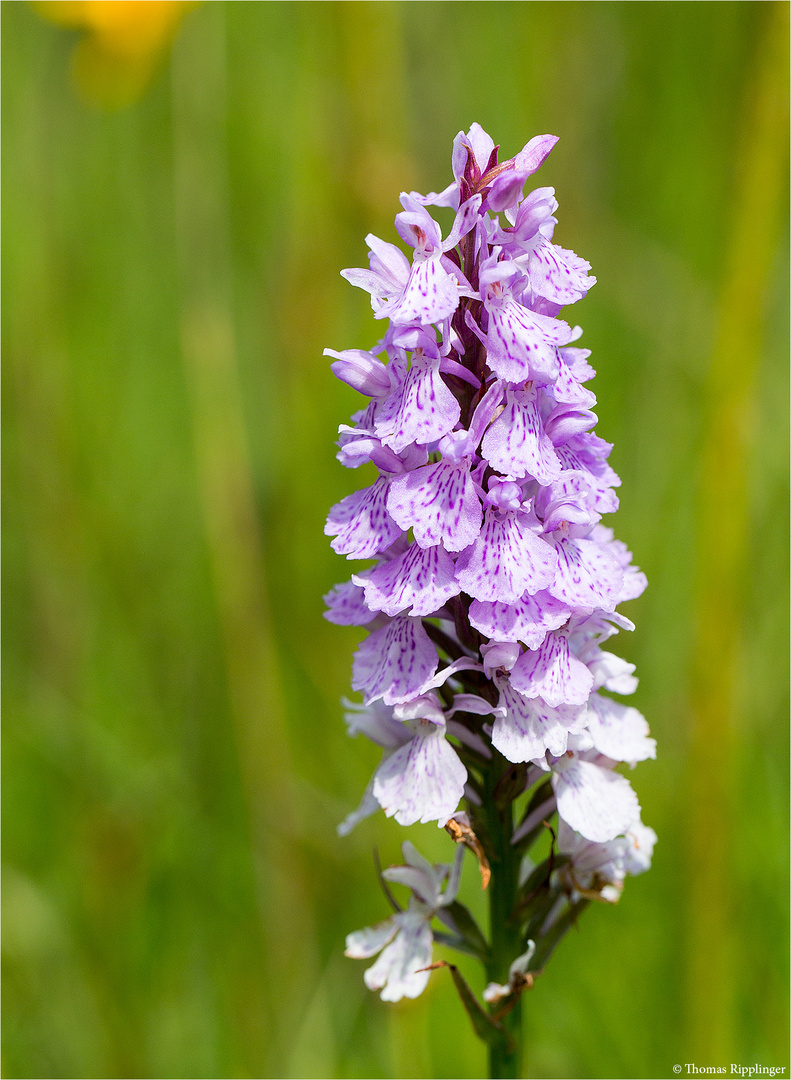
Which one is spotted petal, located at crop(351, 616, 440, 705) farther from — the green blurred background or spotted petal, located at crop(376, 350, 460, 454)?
the green blurred background

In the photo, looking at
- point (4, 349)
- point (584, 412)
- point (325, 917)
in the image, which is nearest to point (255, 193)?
point (4, 349)

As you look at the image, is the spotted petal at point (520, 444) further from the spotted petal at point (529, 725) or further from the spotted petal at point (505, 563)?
the spotted petal at point (529, 725)

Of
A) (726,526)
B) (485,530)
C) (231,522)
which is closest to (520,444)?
(485,530)

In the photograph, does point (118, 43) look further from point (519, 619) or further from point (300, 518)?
point (519, 619)

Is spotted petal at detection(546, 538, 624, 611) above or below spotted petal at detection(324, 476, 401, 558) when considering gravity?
below

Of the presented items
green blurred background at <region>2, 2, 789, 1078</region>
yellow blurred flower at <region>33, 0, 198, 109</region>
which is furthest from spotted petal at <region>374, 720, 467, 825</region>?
yellow blurred flower at <region>33, 0, 198, 109</region>

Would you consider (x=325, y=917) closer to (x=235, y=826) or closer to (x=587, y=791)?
(x=235, y=826)

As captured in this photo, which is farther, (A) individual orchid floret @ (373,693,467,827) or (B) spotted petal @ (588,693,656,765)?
(B) spotted petal @ (588,693,656,765)
